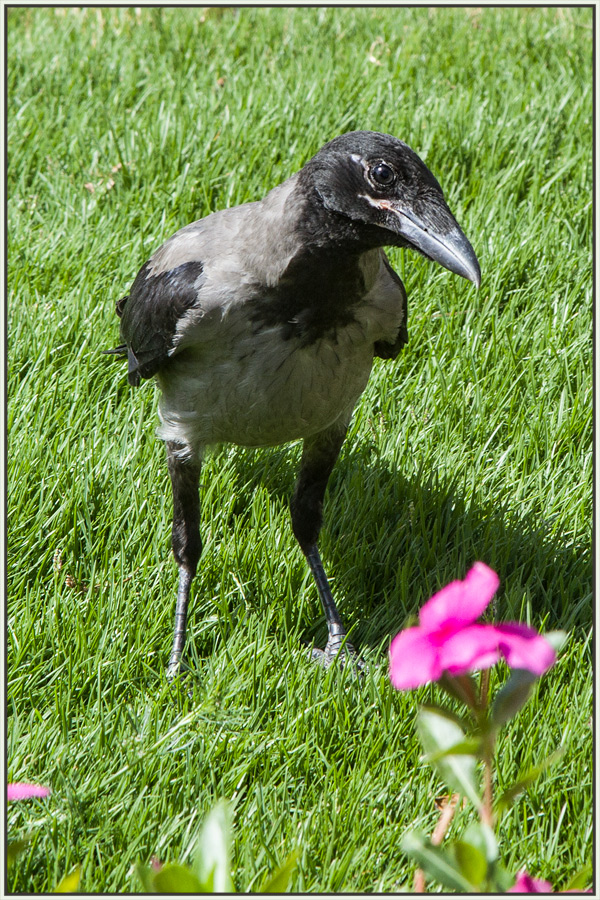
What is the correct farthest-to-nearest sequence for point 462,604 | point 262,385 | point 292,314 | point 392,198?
point 262,385, point 292,314, point 392,198, point 462,604

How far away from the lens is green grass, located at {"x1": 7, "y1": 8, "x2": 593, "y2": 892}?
280 cm

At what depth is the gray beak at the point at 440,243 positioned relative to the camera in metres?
2.72

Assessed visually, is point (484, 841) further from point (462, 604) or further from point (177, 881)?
point (177, 881)

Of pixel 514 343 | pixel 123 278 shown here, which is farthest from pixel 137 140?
pixel 514 343

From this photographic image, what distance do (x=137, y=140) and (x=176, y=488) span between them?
303cm

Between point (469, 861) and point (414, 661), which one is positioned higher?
point (414, 661)

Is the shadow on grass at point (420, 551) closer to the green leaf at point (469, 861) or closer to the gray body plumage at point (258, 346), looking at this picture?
the gray body plumage at point (258, 346)

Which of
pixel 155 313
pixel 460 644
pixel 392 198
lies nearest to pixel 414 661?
pixel 460 644

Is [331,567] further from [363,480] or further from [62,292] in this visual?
[62,292]

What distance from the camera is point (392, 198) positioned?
9.43 feet

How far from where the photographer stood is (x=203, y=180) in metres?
5.55

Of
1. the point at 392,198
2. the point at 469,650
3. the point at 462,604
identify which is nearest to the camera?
the point at 469,650

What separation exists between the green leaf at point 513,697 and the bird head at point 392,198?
159 cm

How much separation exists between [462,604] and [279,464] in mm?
3096
